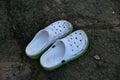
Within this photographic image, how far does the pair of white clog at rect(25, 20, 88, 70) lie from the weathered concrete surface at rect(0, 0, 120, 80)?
47mm

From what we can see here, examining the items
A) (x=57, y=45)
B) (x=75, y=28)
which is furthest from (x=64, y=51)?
(x=75, y=28)

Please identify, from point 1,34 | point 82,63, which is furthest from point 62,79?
point 1,34

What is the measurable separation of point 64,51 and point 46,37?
15cm

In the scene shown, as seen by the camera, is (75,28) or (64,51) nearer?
(64,51)

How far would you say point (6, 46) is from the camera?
1623mm

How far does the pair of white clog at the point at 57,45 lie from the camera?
148cm

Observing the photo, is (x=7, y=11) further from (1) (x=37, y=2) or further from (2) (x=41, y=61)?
(2) (x=41, y=61)

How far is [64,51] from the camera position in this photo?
4.92 ft

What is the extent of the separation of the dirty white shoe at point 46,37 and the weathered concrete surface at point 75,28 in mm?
54

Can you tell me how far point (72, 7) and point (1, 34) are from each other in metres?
0.50

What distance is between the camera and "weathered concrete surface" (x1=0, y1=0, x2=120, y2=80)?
1.48m

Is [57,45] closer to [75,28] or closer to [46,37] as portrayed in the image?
[46,37]

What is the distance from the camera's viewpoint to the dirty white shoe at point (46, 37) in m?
1.55

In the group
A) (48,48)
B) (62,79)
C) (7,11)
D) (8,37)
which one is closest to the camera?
(62,79)
